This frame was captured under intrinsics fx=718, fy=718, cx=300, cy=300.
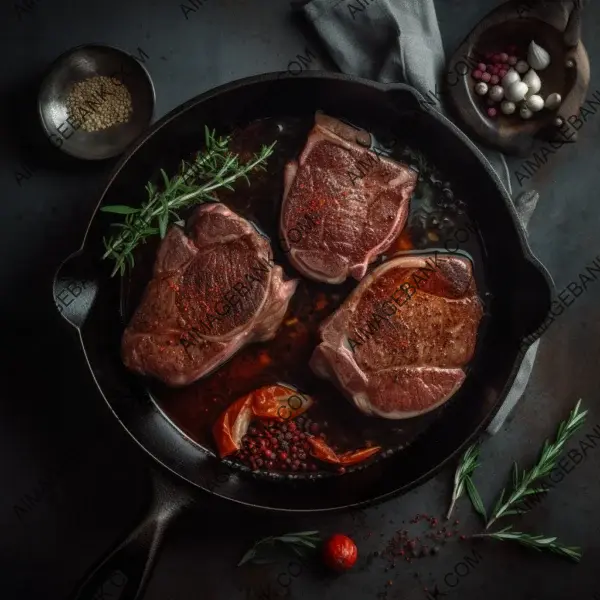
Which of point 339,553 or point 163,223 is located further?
point 339,553

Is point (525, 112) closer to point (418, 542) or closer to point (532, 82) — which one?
point (532, 82)

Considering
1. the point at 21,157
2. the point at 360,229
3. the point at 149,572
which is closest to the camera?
the point at 149,572

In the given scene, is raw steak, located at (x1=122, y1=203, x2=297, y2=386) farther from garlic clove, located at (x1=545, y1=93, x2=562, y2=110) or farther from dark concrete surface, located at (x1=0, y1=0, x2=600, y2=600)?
garlic clove, located at (x1=545, y1=93, x2=562, y2=110)

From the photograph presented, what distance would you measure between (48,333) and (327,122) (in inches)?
59.2

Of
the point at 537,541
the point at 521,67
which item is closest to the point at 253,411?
the point at 537,541

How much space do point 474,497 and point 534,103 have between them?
5.71 ft

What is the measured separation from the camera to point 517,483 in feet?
10.4

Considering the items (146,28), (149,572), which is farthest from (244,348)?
(146,28)

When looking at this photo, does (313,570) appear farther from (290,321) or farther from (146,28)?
(146,28)

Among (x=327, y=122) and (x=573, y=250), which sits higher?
(x=327, y=122)

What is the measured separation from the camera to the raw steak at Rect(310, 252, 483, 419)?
9.62 ft

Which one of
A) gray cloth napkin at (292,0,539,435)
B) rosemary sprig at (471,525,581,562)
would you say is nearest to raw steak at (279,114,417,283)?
gray cloth napkin at (292,0,539,435)

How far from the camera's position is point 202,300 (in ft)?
9.52

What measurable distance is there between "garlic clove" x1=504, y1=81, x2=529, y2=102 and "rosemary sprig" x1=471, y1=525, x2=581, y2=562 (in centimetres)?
188
